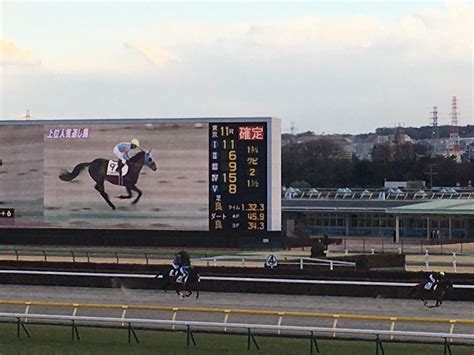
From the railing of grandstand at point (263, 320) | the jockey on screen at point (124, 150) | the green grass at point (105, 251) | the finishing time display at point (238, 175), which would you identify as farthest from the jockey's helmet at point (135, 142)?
the railing of grandstand at point (263, 320)

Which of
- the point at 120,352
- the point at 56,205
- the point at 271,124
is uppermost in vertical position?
the point at 271,124

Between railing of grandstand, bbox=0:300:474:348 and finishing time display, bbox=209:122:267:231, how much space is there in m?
16.6

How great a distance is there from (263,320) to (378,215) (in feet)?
109

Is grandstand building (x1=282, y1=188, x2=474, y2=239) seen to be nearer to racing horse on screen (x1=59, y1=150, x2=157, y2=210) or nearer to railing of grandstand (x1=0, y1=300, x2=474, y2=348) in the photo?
racing horse on screen (x1=59, y1=150, x2=157, y2=210)

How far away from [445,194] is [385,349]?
1578 inches

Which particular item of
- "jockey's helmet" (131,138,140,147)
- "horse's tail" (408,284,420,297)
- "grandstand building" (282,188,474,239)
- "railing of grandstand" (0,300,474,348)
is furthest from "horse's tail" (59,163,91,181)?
"horse's tail" (408,284,420,297)

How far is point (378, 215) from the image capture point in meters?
49.0

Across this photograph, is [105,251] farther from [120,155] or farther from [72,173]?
[72,173]

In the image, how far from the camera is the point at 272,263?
25156 mm

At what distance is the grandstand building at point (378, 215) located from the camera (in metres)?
44.3

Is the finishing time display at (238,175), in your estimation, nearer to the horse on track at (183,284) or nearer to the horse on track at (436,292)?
the horse on track at (183,284)

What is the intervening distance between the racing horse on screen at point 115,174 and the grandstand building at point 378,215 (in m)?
10.2

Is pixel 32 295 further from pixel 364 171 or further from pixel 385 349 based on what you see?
pixel 364 171

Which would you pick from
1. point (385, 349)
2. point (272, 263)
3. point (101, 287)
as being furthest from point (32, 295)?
point (385, 349)
